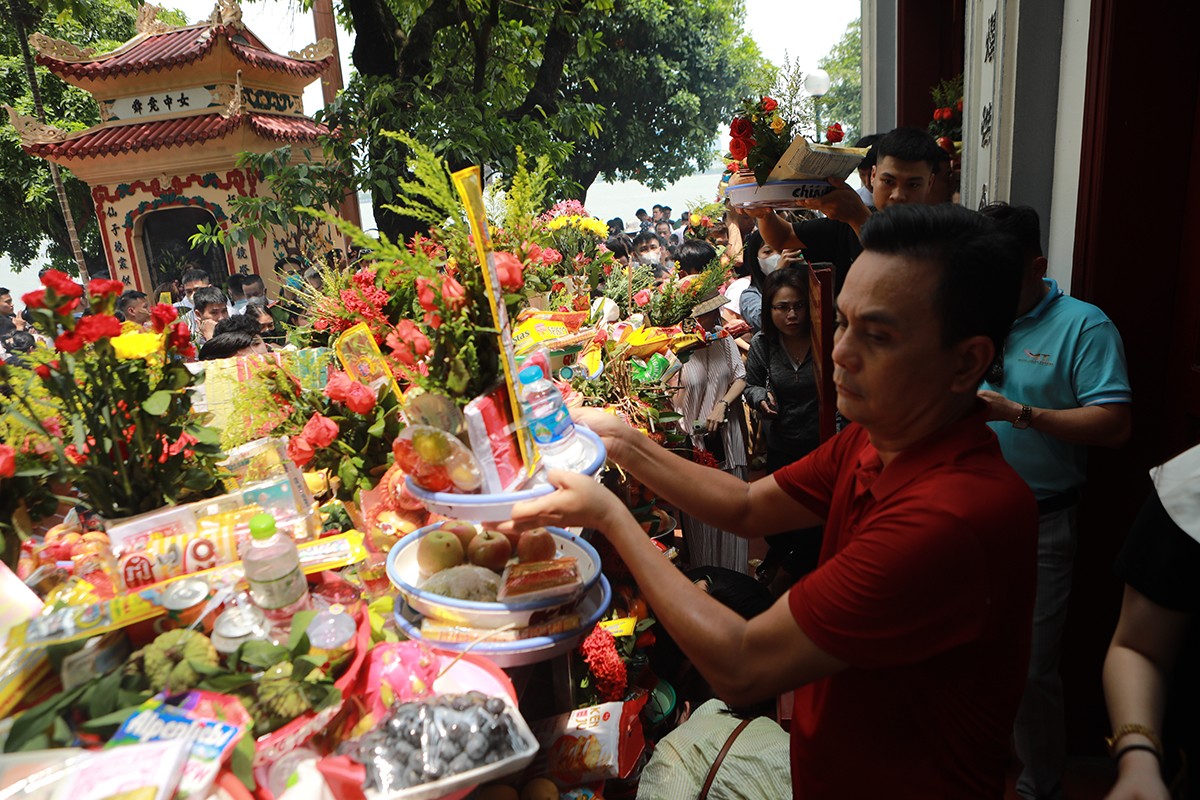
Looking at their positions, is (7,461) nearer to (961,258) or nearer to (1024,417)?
(961,258)

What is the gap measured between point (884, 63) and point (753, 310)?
8.70 ft

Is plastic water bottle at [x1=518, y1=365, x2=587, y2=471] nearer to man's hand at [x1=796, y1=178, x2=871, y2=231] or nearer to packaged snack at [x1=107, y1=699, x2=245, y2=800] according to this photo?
packaged snack at [x1=107, y1=699, x2=245, y2=800]

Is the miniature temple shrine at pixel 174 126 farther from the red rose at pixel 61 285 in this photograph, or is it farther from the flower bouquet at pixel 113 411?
the red rose at pixel 61 285

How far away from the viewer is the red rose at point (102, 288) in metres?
1.40

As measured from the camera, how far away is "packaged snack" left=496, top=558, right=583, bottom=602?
1285mm

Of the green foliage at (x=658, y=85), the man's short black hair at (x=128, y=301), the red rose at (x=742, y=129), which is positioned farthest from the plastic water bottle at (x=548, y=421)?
the green foliage at (x=658, y=85)

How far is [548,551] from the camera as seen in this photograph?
1431mm

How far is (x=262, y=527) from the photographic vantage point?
4.03 ft

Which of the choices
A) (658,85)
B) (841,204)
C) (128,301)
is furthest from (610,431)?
(658,85)

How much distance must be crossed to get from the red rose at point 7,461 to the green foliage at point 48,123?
17046mm

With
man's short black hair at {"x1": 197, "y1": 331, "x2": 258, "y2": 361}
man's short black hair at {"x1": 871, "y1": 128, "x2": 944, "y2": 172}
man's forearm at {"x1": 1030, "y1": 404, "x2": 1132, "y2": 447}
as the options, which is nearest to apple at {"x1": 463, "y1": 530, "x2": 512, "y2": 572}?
man's forearm at {"x1": 1030, "y1": 404, "x2": 1132, "y2": 447}

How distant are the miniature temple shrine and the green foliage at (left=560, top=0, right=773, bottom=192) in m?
9.38

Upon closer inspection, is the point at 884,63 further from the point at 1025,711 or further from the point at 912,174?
the point at 1025,711

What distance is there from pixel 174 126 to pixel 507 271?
41.5ft
